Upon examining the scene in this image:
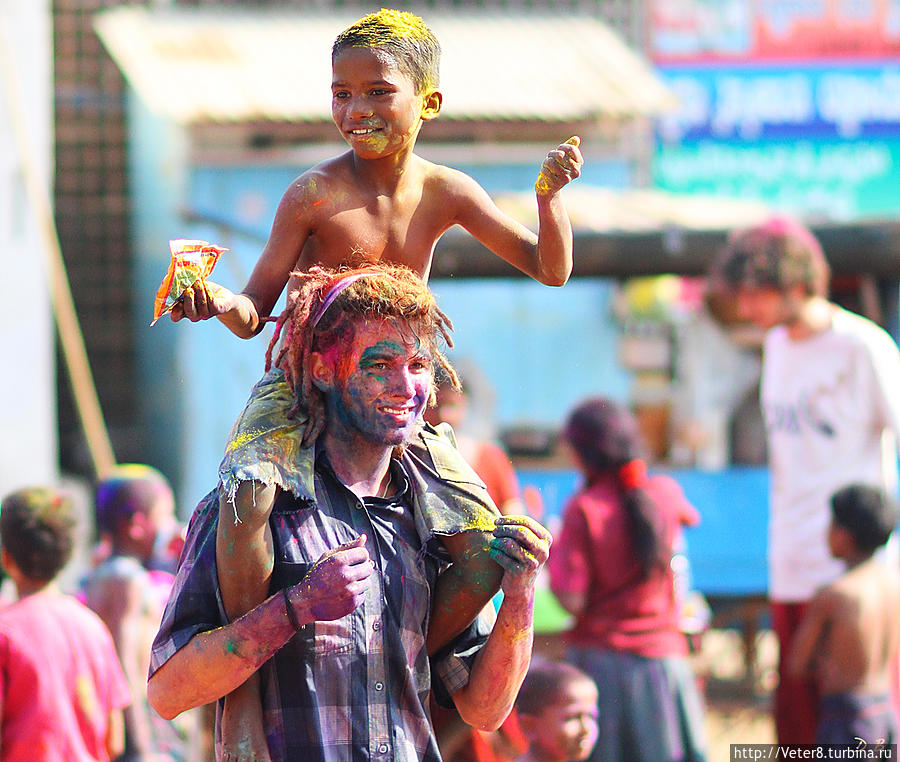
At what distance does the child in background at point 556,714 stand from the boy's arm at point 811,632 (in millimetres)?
965

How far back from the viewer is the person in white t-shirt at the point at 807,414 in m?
4.77

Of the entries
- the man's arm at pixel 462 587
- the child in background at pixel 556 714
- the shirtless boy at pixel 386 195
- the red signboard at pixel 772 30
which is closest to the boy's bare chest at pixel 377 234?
the shirtless boy at pixel 386 195

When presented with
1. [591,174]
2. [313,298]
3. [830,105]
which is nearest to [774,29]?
[830,105]

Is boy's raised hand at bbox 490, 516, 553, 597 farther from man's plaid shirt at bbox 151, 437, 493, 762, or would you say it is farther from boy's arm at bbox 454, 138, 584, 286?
boy's arm at bbox 454, 138, 584, 286

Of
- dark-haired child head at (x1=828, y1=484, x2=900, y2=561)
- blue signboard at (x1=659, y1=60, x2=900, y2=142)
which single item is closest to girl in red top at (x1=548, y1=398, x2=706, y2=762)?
dark-haired child head at (x1=828, y1=484, x2=900, y2=561)

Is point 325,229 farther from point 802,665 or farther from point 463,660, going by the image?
point 802,665

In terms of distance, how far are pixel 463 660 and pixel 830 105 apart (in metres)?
10.4

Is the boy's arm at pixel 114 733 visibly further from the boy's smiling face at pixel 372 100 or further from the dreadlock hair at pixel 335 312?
the boy's smiling face at pixel 372 100

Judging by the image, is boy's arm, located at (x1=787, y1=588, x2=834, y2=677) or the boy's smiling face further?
boy's arm, located at (x1=787, y1=588, x2=834, y2=677)

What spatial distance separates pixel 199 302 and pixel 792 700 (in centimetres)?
325

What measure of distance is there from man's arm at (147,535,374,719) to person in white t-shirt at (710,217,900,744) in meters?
2.92

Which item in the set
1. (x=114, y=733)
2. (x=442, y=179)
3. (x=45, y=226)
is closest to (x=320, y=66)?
(x=45, y=226)

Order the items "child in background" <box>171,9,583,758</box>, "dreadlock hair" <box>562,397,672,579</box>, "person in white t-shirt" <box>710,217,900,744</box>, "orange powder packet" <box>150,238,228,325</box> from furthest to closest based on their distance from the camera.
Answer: "person in white t-shirt" <box>710,217,900,744</box> < "dreadlock hair" <box>562,397,672,579</box> < "child in background" <box>171,9,583,758</box> < "orange powder packet" <box>150,238,228,325</box>

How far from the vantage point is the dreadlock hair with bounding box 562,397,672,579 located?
4.60 m
